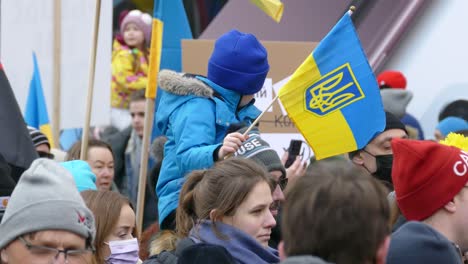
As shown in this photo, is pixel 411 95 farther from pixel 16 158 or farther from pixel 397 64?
pixel 16 158

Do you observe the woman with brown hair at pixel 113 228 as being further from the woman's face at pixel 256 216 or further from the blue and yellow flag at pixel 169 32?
the blue and yellow flag at pixel 169 32

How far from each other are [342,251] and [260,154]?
2742 mm

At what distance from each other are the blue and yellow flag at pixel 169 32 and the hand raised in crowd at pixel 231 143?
270cm

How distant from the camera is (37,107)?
9625 millimetres

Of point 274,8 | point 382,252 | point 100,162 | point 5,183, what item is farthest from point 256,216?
point 100,162

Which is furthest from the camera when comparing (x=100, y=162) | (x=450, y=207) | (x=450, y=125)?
(x=450, y=125)

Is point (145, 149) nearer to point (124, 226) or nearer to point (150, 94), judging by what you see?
point (150, 94)

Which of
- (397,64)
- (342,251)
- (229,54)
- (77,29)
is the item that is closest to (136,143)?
(77,29)

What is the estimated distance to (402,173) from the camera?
463cm

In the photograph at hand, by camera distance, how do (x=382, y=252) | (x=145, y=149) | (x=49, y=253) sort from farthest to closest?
(x=145, y=149) < (x=49, y=253) < (x=382, y=252)

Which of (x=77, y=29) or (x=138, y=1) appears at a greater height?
(x=77, y=29)

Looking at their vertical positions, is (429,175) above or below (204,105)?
above

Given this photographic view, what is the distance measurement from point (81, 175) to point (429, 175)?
2.27 meters

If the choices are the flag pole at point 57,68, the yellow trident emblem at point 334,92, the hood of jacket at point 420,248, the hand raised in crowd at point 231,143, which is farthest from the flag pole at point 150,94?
the hood of jacket at point 420,248
